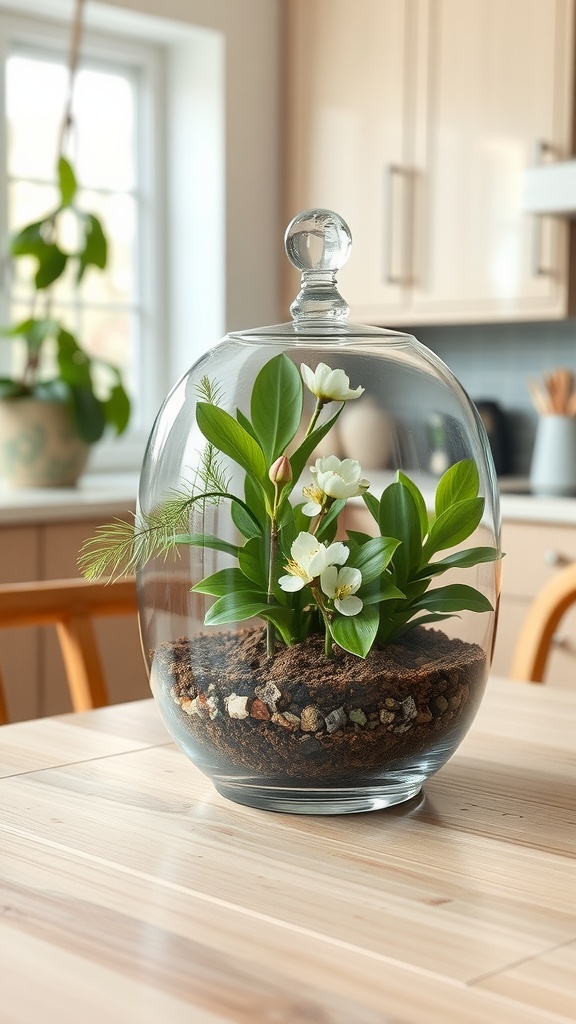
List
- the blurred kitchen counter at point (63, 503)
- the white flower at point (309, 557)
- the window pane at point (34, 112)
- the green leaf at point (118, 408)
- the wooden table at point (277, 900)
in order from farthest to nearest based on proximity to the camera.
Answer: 1. the window pane at point (34, 112)
2. the green leaf at point (118, 408)
3. the blurred kitchen counter at point (63, 503)
4. the white flower at point (309, 557)
5. the wooden table at point (277, 900)

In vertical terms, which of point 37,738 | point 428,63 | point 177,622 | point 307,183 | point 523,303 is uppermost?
point 428,63

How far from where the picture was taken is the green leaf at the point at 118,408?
2.95 meters

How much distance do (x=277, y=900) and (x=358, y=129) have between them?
116 inches

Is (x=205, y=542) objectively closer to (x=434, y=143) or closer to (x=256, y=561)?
(x=256, y=561)

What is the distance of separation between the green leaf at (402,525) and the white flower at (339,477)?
0.03 m

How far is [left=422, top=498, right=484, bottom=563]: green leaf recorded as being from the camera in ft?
2.75

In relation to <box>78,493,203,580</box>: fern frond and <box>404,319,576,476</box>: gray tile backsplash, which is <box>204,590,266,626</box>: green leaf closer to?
<box>78,493,203,580</box>: fern frond

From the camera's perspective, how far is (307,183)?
11.5 feet

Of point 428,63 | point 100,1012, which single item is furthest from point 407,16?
point 100,1012

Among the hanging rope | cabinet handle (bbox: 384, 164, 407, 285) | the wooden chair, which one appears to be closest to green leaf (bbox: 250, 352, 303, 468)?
the wooden chair

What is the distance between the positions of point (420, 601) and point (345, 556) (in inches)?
3.2

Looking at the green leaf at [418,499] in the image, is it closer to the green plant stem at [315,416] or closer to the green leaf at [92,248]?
the green plant stem at [315,416]

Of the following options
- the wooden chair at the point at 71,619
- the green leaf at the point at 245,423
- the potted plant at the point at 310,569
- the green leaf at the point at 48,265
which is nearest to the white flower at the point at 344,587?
the potted plant at the point at 310,569

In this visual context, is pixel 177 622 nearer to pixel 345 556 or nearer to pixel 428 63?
pixel 345 556
